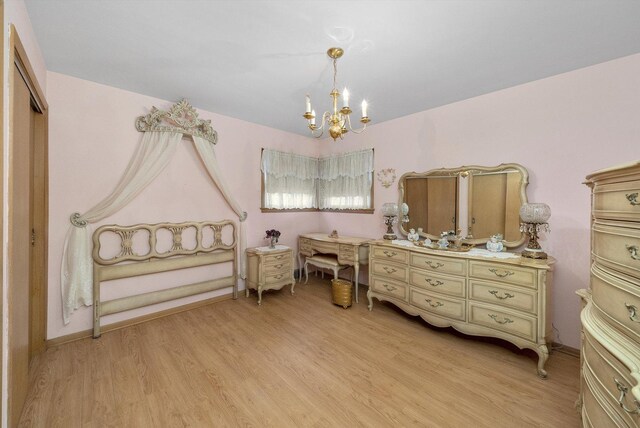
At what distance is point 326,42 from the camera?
2020 mm

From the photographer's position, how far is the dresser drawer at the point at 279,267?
3646 mm

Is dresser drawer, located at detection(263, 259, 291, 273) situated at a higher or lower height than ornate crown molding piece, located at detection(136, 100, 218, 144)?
lower

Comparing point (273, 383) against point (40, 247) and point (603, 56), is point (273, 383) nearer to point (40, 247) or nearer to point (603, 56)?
point (40, 247)

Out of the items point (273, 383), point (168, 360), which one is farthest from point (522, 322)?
point (168, 360)

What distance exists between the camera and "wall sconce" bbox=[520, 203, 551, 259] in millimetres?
2309

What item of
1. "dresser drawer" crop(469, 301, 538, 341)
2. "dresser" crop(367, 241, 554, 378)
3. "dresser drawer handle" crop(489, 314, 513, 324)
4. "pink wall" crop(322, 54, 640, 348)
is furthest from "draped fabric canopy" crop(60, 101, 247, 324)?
"pink wall" crop(322, 54, 640, 348)

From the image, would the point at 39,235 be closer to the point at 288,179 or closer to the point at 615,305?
the point at 288,179

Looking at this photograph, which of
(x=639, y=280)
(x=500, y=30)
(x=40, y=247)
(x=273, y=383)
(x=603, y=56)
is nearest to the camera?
(x=639, y=280)

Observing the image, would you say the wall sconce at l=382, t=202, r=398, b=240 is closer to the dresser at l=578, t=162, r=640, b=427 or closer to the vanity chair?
the vanity chair

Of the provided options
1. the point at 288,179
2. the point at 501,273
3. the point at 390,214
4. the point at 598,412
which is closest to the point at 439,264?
the point at 501,273

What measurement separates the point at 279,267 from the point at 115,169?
2.39 m

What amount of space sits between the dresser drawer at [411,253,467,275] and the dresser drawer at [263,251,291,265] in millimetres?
1876

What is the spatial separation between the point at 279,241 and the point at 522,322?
3.45 m

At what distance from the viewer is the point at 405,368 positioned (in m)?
2.20
